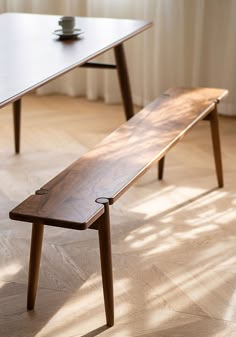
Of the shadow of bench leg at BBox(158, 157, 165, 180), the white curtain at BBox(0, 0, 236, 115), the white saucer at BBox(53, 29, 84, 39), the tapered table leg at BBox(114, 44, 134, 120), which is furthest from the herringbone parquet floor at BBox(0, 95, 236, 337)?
the white saucer at BBox(53, 29, 84, 39)

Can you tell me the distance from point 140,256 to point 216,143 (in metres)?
0.88

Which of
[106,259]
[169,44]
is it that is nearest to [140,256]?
[106,259]

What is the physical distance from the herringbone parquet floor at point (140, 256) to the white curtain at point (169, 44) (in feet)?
2.11

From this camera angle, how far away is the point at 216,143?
12.0ft

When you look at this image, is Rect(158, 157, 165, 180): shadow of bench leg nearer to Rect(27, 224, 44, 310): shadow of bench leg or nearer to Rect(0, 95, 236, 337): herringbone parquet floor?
Rect(0, 95, 236, 337): herringbone parquet floor

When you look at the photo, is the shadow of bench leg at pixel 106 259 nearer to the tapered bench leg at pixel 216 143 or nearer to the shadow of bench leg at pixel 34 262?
the shadow of bench leg at pixel 34 262

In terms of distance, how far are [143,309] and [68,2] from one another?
2.87 meters

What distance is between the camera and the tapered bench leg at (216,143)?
11.9ft

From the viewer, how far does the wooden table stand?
2.69m

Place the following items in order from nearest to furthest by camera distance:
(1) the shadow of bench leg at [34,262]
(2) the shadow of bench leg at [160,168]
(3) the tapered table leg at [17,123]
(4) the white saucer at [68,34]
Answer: (1) the shadow of bench leg at [34,262] < (4) the white saucer at [68,34] < (2) the shadow of bench leg at [160,168] < (3) the tapered table leg at [17,123]

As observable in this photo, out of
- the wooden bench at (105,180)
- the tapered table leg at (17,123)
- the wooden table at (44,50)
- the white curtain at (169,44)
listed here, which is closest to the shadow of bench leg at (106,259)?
the wooden bench at (105,180)

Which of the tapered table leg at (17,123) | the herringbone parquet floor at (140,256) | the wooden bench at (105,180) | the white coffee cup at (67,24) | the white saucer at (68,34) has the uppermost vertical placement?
the white coffee cup at (67,24)

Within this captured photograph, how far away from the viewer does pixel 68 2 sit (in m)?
5.01

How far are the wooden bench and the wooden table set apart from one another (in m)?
0.36
